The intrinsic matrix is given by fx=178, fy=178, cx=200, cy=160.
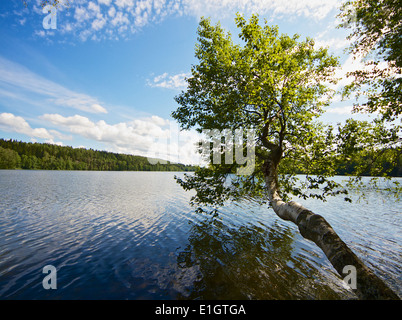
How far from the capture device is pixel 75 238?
1524 centimetres

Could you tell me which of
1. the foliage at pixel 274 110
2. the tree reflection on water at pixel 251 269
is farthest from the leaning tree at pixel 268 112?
the tree reflection on water at pixel 251 269

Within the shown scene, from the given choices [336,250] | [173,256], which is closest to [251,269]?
[173,256]

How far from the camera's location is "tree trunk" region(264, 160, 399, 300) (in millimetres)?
4307

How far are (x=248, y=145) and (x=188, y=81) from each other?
242 inches

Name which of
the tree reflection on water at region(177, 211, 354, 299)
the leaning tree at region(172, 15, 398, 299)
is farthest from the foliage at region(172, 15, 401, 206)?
the tree reflection on water at region(177, 211, 354, 299)

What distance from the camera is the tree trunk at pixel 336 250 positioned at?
4307 mm

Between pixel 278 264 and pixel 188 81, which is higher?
pixel 188 81

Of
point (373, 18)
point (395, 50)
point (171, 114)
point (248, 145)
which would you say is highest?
point (373, 18)

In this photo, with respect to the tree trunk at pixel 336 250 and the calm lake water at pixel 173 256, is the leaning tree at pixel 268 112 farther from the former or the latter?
the calm lake water at pixel 173 256

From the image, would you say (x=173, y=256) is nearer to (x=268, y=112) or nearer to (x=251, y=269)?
(x=251, y=269)

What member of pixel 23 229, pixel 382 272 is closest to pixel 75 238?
pixel 23 229

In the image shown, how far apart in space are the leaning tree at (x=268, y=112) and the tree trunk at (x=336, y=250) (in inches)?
2.5

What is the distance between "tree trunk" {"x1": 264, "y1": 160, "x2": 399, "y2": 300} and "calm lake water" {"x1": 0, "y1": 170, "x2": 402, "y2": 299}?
16.4 ft
